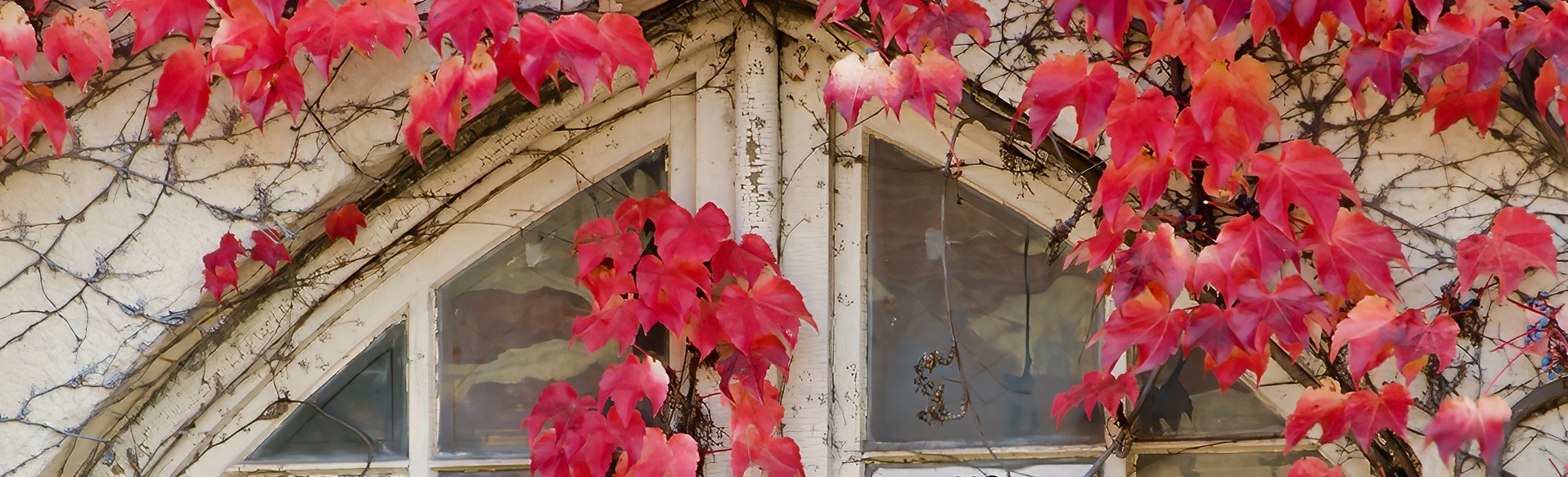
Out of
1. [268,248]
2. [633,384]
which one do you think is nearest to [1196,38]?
[633,384]

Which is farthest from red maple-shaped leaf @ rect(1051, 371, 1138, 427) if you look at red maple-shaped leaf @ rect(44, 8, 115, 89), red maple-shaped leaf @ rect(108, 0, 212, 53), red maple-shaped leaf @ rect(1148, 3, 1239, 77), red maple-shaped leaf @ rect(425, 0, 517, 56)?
red maple-shaped leaf @ rect(44, 8, 115, 89)

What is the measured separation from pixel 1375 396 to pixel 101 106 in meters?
2.11

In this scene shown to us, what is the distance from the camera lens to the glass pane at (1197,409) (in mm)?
1938

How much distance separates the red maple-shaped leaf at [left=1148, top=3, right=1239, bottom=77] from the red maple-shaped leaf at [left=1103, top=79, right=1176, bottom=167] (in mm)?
84

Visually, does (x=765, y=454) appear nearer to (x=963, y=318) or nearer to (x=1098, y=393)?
(x=963, y=318)

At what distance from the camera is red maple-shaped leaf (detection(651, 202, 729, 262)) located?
180cm

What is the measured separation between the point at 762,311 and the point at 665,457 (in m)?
0.29

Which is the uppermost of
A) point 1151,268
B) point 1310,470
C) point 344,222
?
point 344,222

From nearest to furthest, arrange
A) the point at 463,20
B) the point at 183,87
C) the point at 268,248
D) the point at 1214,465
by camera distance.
A: 1. the point at 463,20
2. the point at 183,87
3. the point at 268,248
4. the point at 1214,465

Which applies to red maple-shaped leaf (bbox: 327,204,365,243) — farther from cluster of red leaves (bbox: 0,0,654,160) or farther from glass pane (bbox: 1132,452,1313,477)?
glass pane (bbox: 1132,452,1313,477)

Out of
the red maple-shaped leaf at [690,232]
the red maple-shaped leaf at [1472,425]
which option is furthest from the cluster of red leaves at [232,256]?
the red maple-shaped leaf at [1472,425]

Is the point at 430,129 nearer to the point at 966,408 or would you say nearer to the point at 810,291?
the point at 810,291

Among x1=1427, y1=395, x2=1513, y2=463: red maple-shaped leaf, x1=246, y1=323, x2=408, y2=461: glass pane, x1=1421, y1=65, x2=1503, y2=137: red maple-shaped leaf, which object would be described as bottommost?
x1=1427, y1=395, x2=1513, y2=463: red maple-shaped leaf

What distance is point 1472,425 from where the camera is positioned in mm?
1681
